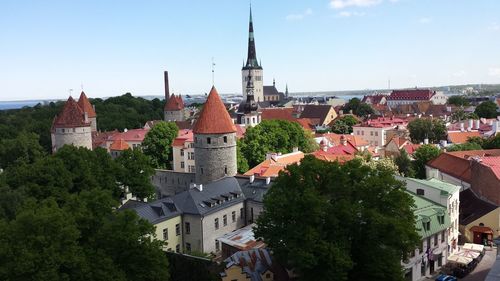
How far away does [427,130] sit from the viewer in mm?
64562

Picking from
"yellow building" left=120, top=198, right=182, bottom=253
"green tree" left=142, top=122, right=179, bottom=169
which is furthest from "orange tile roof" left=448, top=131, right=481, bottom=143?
"yellow building" left=120, top=198, right=182, bottom=253

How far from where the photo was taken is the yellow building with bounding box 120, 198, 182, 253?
2897 cm

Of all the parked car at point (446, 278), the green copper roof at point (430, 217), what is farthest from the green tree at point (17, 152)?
the parked car at point (446, 278)

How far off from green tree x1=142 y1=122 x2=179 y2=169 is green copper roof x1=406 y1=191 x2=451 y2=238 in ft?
105

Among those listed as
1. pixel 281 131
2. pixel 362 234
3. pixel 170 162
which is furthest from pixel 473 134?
pixel 362 234

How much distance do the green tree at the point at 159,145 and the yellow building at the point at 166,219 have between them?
24.0 meters

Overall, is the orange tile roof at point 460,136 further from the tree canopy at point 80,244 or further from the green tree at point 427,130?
the tree canopy at point 80,244

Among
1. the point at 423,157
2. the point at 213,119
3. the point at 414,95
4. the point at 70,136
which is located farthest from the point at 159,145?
the point at 414,95

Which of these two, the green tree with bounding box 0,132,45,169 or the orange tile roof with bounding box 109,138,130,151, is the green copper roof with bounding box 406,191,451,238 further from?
the green tree with bounding box 0,132,45,169

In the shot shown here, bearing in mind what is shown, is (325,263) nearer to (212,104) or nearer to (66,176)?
(66,176)

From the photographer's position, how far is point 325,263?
20031 mm

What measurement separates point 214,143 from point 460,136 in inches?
1454

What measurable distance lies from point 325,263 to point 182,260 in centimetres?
831

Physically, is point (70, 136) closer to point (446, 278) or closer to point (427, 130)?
point (446, 278)
